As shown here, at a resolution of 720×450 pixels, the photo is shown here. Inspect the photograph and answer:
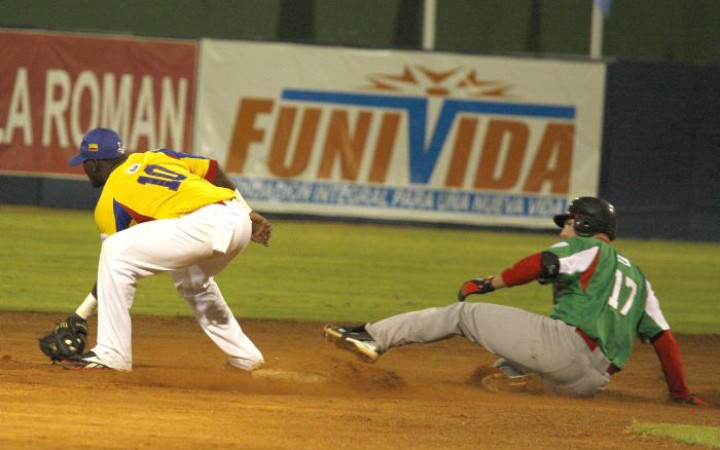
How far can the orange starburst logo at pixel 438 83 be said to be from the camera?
17.9 meters

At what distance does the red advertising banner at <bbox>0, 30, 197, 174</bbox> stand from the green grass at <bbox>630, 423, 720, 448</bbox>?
12563 mm

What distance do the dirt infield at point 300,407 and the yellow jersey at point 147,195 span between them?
856 mm

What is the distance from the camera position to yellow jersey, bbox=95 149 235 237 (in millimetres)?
6793

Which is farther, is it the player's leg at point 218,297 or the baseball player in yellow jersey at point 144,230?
the player's leg at point 218,297

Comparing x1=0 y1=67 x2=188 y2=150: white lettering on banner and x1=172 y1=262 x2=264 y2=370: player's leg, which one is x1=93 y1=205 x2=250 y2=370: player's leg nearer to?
x1=172 y1=262 x2=264 y2=370: player's leg

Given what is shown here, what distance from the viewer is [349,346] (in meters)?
6.70

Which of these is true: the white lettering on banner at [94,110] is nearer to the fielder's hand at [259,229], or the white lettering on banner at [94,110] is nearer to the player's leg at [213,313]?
the player's leg at [213,313]

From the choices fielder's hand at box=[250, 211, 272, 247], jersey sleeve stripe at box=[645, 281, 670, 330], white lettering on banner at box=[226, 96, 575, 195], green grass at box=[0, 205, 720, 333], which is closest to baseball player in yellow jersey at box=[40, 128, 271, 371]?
fielder's hand at box=[250, 211, 272, 247]

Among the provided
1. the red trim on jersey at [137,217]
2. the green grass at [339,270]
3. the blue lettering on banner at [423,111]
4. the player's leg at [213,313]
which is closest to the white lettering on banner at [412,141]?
the blue lettering on banner at [423,111]

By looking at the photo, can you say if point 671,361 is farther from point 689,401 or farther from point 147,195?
point 147,195

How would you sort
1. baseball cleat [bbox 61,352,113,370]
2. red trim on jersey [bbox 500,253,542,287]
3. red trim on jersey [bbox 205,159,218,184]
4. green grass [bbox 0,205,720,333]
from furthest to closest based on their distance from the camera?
green grass [bbox 0,205,720,333]
red trim on jersey [bbox 205,159,218,184]
baseball cleat [bbox 61,352,113,370]
red trim on jersey [bbox 500,253,542,287]

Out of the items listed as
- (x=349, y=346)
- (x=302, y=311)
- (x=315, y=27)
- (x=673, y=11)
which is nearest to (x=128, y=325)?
(x=349, y=346)

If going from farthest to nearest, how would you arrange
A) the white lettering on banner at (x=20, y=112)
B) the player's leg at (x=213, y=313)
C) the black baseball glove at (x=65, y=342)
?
the white lettering on banner at (x=20, y=112) < the player's leg at (x=213, y=313) < the black baseball glove at (x=65, y=342)

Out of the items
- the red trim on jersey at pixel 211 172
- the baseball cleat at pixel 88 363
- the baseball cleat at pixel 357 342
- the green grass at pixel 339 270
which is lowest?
the green grass at pixel 339 270
